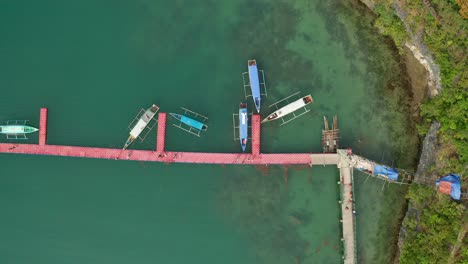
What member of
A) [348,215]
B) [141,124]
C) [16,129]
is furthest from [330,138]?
[16,129]

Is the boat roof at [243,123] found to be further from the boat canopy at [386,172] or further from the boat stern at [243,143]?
the boat canopy at [386,172]

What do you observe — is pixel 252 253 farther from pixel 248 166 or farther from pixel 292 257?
pixel 248 166

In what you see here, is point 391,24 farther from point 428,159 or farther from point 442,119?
point 428,159

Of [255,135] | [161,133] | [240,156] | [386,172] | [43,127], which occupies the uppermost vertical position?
[43,127]

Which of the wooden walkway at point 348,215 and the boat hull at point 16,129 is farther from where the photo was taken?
the boat hull at point 16,129

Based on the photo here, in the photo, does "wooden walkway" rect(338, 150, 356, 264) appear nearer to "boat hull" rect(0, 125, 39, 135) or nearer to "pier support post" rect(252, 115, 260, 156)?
"pier support post" rect(252, 115, 260, 156)

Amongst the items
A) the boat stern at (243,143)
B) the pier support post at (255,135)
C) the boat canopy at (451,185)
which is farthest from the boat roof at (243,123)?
the boat canopy at (451,185)

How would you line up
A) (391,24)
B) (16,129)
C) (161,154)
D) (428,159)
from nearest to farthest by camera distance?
(428,159), (391,24), (161,154), (16,129)
